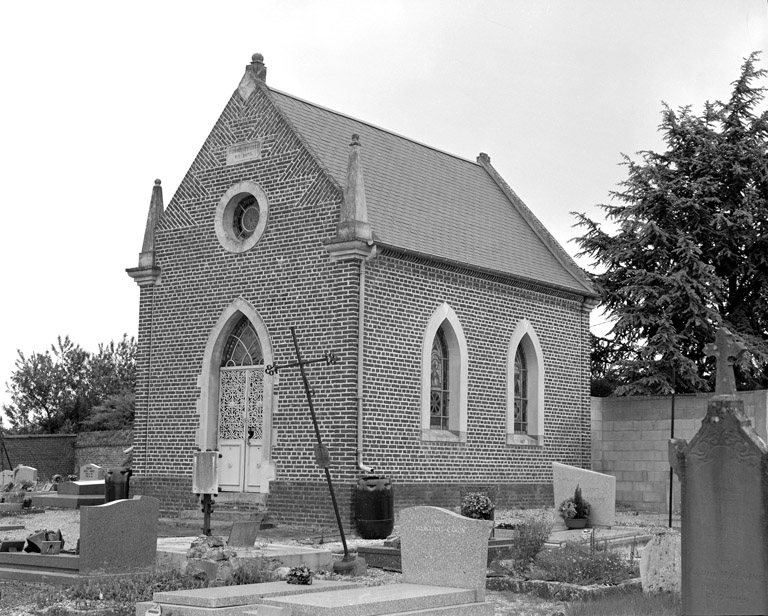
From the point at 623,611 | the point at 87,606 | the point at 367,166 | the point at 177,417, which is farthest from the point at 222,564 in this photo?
the point at 367,166

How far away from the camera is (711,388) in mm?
30641

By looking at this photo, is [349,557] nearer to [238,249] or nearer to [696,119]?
[238,249]

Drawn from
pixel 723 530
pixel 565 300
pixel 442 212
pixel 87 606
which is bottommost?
pixel 87 606

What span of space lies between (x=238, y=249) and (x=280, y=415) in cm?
358

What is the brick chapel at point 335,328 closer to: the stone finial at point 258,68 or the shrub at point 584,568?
the stone finial at point 258,68

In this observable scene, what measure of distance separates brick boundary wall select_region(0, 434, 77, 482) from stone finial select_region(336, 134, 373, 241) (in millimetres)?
20435

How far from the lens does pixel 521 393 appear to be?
2458 centimetres

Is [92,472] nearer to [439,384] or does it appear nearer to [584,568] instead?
[439,384]

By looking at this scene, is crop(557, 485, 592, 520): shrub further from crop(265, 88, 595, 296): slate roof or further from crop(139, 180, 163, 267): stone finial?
crop(139, 180, 163, 267): stone finial

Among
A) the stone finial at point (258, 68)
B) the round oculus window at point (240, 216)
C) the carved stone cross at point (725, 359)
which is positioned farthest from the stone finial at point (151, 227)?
the carved stone cross at point (725, 359)

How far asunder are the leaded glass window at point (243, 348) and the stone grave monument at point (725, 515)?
45.6 ft

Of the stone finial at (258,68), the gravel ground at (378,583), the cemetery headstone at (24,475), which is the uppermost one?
the stone finial at (258,68)

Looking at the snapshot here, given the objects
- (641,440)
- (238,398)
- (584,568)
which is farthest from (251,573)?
(641,440)

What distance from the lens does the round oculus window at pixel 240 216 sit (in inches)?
870
